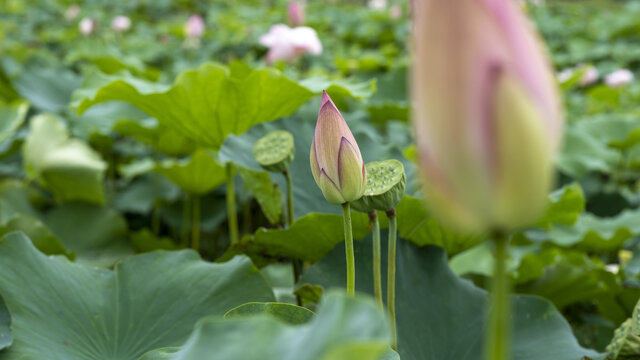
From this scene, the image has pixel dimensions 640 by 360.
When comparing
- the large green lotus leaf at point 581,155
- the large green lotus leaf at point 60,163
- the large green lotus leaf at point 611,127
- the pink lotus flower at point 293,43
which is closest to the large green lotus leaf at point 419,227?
the pink lotus flower at point 293,43

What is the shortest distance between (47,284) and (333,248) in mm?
343

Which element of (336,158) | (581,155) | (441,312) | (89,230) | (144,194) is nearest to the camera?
(336,158)

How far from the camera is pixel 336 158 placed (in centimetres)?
50

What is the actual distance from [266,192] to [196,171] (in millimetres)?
475

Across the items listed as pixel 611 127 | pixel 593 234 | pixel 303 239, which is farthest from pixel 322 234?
pixel 611 127

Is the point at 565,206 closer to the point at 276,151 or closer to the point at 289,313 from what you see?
the point at 276,151

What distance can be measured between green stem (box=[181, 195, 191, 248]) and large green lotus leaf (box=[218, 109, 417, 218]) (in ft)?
2.04

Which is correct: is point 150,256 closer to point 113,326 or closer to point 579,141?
point 113,326

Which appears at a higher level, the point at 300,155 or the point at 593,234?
the point at 300,155

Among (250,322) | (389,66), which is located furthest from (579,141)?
(250,322)

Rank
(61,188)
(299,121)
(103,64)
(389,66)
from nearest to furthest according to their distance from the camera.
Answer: (299,121), (61,188), (103,64), (389,66)

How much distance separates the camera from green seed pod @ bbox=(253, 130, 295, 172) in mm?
729

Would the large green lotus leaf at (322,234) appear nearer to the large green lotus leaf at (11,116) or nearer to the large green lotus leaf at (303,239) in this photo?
the large green lotus leaf at (303,239)

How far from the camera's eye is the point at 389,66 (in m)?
2.47
